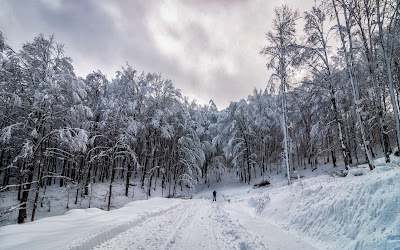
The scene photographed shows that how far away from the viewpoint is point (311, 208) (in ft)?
26.0

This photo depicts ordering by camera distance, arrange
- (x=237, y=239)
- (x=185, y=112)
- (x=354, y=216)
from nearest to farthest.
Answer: (x=354, y=216)
(x=237, y=239)
(x=185, y=112)

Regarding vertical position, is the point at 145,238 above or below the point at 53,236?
below

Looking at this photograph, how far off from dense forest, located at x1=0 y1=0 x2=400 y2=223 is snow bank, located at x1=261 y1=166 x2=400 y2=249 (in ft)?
14.6

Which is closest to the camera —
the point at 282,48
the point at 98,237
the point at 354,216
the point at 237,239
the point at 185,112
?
the point at 354,216

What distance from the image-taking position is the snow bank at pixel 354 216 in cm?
485

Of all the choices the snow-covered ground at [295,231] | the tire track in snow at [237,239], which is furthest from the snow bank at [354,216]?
the tire track in snow at [237,239]

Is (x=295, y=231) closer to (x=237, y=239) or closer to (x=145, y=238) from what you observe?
(x=237, y=239)

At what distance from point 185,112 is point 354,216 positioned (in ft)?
97.4

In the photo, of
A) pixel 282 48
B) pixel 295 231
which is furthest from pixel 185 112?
pixel 295 231

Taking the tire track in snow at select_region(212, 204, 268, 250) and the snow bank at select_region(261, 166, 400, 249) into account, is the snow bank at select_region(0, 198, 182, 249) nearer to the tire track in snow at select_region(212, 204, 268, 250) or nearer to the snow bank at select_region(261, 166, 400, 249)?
the tire track in snow at select_region(212, 204, 268, 250)

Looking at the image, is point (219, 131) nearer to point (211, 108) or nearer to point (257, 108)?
point (257, 108)

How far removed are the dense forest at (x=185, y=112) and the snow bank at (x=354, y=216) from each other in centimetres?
445

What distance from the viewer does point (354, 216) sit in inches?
230

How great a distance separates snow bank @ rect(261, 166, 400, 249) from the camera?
191 inches
